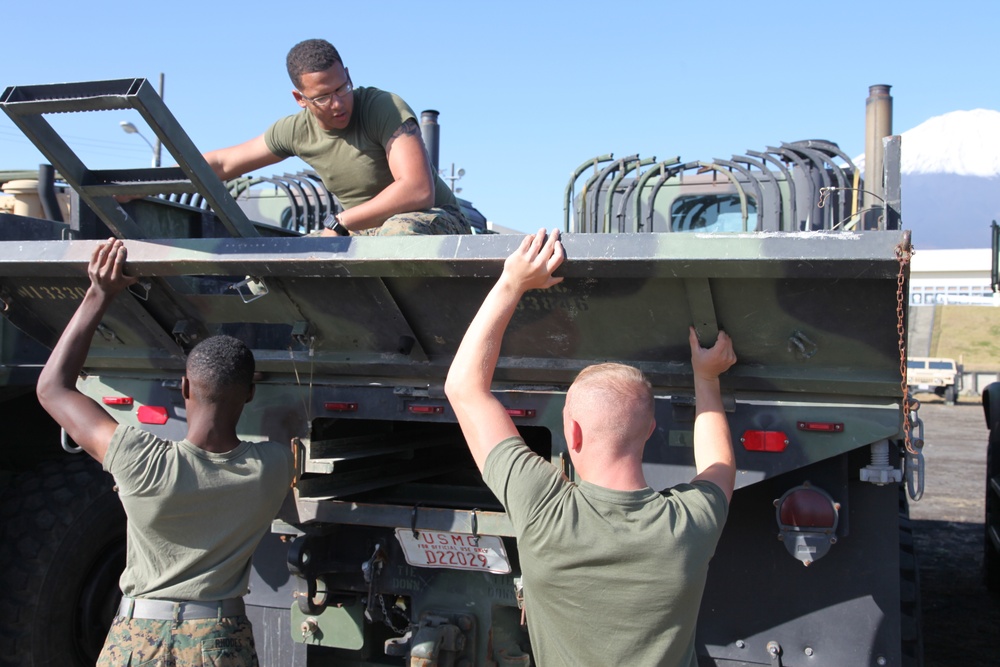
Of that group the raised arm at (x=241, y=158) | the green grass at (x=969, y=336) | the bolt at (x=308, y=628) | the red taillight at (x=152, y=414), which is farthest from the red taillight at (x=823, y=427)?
the green grass at (x=969, y=336)

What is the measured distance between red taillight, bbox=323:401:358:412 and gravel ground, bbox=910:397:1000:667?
11.3 feet

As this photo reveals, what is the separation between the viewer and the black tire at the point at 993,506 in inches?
233

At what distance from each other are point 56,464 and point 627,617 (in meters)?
3.25

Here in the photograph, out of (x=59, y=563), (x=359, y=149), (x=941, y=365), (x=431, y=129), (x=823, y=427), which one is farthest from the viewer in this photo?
(x=941, y=365)

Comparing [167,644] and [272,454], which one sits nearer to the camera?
[167,644]

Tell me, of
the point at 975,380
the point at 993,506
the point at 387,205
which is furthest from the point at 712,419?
the point at 975,380

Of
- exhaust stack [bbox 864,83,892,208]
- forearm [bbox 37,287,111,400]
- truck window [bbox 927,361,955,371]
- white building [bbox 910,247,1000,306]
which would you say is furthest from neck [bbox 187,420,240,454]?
white building [bbox 910,247,1000,306]

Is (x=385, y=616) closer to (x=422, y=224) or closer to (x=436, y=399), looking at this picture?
(x=436, y=399)

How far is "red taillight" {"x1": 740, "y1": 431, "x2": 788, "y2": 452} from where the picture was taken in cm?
301

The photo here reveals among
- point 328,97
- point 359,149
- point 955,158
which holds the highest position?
point 955,158

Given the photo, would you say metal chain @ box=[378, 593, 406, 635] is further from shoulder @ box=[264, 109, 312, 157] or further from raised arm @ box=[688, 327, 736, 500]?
shoulder @ box=[264, 109, 312, 157]

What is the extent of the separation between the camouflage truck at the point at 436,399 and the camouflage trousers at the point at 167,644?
32.4 inches

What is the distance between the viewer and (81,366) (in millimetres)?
2875

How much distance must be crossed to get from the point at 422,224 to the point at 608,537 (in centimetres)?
162
